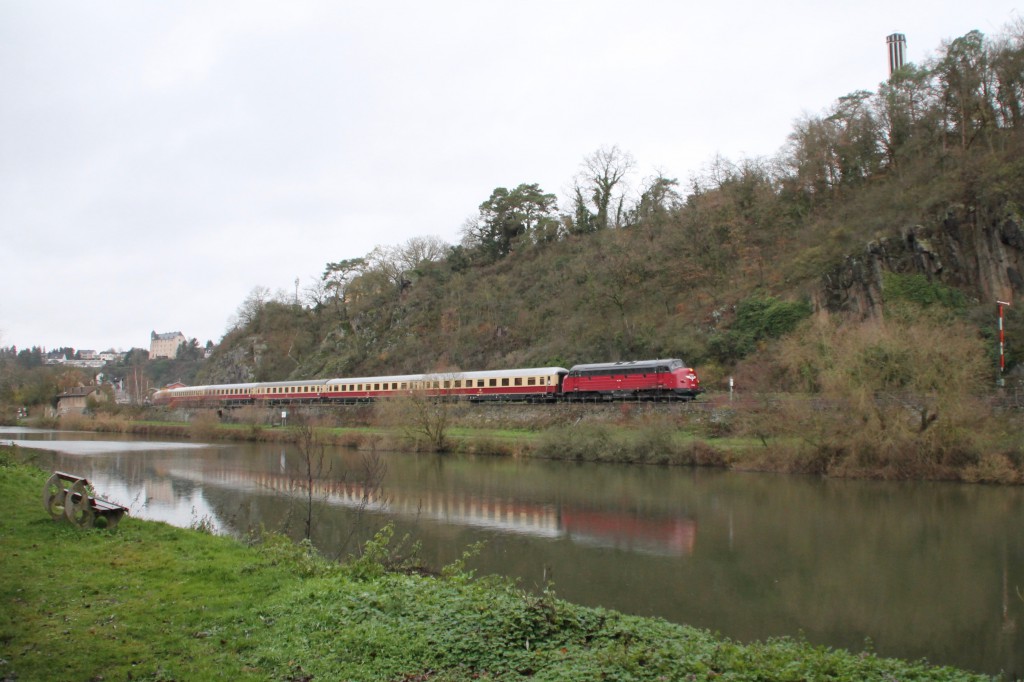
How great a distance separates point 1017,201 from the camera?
33406mm

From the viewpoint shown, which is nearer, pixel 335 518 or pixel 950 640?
pixel 950 640

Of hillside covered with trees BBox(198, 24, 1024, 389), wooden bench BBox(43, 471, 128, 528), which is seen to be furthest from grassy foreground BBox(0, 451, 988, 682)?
hillside covered with trees BBox(198, 24, 1024, 389)

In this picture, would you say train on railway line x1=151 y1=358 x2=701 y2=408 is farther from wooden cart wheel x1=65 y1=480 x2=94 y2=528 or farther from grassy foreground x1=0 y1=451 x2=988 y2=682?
grassy foreground x1=0 y1=451 x2=988 y2=682

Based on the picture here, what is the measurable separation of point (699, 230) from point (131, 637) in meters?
48.6

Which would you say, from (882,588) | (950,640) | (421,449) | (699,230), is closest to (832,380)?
(882,588)

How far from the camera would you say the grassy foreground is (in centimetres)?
632

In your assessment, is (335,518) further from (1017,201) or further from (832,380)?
(1017,201)

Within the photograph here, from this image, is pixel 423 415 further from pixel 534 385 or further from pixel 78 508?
pixel 78 508

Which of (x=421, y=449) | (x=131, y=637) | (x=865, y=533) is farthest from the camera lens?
(x=421, y=449)

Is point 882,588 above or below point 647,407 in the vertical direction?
below

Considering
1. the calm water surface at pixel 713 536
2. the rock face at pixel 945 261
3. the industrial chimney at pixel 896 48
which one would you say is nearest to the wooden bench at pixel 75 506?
the calm water surface at pixel 713 536

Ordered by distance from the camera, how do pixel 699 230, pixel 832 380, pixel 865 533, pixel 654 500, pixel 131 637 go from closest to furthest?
pixel 131 637
pixel 865 533
pixel 654 500
pixel 832 380
pixel 699 230

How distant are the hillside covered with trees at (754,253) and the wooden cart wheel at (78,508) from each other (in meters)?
28.0

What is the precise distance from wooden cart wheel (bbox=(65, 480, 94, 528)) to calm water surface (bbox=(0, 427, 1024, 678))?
361 centimetres
